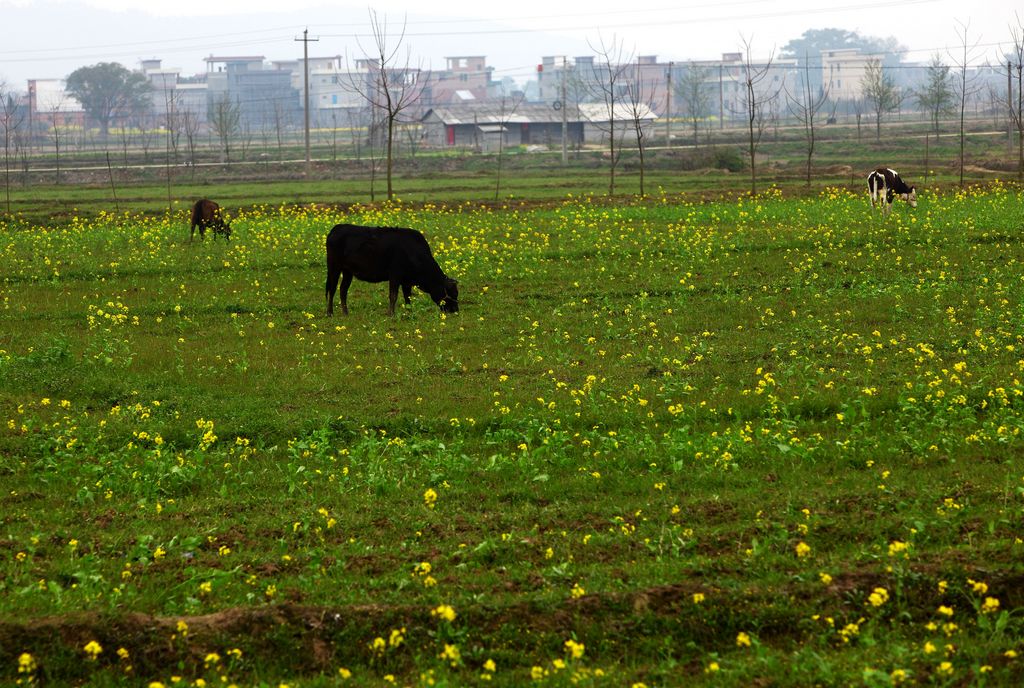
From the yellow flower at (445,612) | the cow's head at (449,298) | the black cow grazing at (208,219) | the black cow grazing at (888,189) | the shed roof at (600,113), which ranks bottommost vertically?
the yellow flower at (445,612)

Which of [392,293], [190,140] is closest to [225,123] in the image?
[190,140]

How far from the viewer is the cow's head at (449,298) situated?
19.8 meters

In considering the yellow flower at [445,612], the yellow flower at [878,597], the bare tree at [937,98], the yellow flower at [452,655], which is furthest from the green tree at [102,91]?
the yellow flower at [878,597]

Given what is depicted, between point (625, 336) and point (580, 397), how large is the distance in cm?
382

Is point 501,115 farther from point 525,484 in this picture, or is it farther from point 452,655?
point 452,655

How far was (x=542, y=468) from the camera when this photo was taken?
35.7 feet

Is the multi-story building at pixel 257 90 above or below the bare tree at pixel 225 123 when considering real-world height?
above

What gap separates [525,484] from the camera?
34.1 ft

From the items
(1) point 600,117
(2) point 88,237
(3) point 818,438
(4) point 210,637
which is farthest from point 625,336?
(1) point 600,117

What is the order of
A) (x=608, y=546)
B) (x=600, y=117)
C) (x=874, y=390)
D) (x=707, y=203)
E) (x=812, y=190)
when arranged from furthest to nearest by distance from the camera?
(x=600, y=117) → (x=812, y=190) → (x=707, y=203) → (x=874, y=390) → (x=608, y=546)

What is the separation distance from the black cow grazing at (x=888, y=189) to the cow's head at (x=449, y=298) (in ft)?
52.0

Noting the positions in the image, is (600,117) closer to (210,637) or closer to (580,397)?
(580,397)

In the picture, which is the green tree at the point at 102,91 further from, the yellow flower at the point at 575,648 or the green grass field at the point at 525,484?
the yellow flower at the point at 575,648

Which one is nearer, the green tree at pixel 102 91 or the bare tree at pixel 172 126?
the bare tree at pixel 172 126
